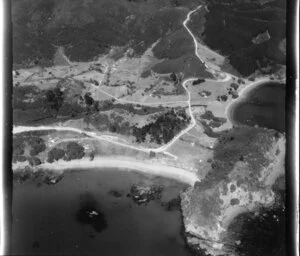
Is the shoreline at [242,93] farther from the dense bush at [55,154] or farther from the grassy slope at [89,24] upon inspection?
the grassy slope at [89,24]

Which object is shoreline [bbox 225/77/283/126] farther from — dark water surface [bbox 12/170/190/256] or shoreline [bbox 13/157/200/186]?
dark water surface [bbox 12/170/190/256]

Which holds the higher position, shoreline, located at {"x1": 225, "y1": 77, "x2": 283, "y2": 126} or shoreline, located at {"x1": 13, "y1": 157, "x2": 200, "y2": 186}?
shoreline, located at {"x1": 225, "y1": 77, "x2": 283, "y2": 126}

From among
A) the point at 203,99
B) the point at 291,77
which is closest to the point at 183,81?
the point at 203,99

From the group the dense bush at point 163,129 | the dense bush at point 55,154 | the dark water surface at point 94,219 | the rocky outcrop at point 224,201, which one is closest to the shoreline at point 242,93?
the dense bush at point 163,129

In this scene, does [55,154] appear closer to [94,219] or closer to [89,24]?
[94,219]

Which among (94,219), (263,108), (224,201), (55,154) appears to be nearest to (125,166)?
(55,154)

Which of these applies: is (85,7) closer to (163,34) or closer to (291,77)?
(163,34)

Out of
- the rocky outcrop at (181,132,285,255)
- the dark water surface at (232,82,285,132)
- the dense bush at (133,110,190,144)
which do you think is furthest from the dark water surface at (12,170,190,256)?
the dark water surface at (232,82,285,132)
